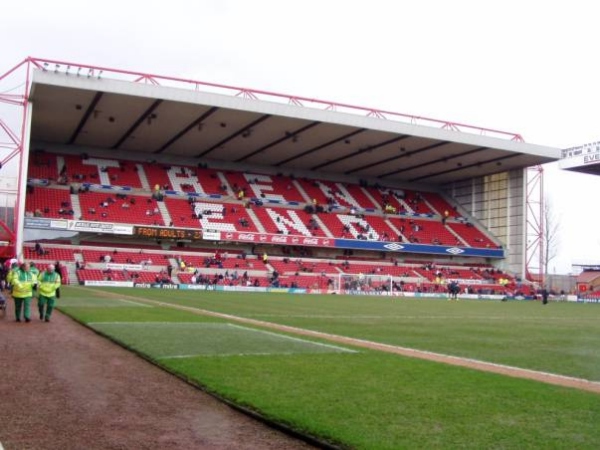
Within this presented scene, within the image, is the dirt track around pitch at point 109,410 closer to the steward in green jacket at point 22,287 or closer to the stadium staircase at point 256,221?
the steward in green jacket at point 22,287

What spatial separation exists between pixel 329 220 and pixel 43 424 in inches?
2116

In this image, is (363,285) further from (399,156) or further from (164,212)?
(164,212)

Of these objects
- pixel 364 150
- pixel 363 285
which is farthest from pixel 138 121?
pixel 363 285

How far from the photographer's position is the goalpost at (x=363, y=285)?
49.4 metres

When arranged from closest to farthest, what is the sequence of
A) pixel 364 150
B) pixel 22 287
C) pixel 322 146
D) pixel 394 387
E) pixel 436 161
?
pixel 394 387 < pixel 22 287 < pixel 322 146 < pixel 364 150 < pixel 436 161

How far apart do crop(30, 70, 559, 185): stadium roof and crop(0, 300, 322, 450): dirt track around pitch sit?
1300 inches

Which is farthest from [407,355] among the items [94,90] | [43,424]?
[94,90]

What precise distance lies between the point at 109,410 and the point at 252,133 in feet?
148

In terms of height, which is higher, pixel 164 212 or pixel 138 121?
pixel 138 121

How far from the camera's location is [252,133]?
5078 cm

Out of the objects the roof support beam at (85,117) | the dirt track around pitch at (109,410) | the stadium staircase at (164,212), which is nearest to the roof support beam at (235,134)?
the stadium staircase at (164,212)

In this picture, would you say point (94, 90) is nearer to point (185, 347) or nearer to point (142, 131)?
point (142, 131)

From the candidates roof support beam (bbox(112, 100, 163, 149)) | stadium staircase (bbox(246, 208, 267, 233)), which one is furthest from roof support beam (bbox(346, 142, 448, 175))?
roof support beam (bbox(112, 100, 163, 149))

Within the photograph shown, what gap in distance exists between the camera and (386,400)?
7.12m
